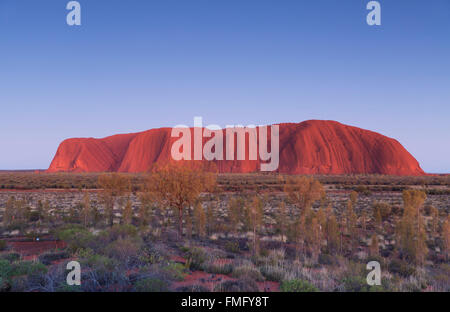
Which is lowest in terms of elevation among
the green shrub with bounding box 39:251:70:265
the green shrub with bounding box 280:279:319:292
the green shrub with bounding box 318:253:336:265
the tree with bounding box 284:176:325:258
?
the green shrub with bounding box 318:253:336:265

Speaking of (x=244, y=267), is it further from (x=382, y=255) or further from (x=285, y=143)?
(x=285, y=143)

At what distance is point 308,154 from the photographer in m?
79.5

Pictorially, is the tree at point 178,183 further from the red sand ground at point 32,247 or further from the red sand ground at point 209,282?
the red sand ground at point 209,282

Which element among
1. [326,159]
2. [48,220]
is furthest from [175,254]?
[326,159]

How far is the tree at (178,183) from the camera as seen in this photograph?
1186 cm

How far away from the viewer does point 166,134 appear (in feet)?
335

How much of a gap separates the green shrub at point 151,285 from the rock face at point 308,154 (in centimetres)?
6338

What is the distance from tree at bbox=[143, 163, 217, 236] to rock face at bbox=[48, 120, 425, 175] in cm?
5670

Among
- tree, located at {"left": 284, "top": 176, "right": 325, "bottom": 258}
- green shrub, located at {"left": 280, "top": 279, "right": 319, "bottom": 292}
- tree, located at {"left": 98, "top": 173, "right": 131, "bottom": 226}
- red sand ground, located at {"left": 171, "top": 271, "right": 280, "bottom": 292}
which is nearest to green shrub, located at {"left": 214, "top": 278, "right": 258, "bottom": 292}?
red sand ground, located at {"left": 171, "top": 271, "right": 280, "bottom": 292}

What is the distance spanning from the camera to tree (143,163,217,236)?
11859 mm

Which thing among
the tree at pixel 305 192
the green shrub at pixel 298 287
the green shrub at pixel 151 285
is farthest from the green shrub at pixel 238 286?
the tree at pixel 305 192

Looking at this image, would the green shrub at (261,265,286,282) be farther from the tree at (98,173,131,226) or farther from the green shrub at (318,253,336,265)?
the tree at (98,173,131,226)

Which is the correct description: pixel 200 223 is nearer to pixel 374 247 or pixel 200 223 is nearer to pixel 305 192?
pixel 305 192

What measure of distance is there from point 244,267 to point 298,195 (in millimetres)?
7535
